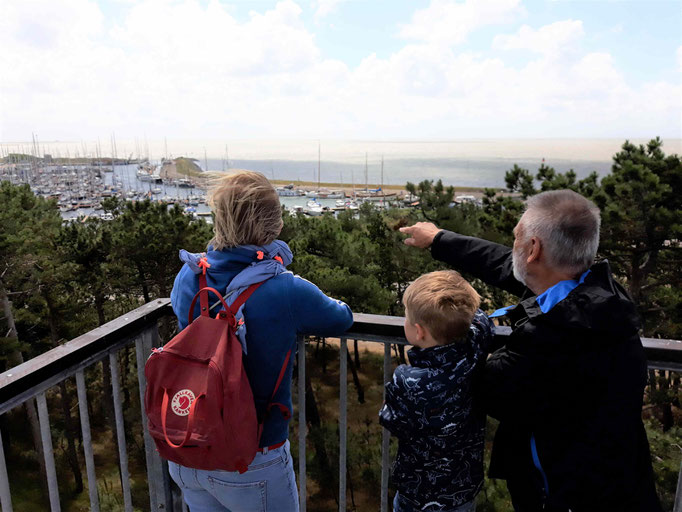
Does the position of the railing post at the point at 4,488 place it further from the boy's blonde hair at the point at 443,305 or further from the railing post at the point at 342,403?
the boy's blonde hair at the point at 443,305

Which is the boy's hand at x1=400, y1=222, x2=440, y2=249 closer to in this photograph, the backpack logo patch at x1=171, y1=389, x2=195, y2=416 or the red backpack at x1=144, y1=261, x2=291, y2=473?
the red backpack at x1=144, y1=261, x2=291, y2=473

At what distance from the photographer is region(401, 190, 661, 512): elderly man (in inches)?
47.1

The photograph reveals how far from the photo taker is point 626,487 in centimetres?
126

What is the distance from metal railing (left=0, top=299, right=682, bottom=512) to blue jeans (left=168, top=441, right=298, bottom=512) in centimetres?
17

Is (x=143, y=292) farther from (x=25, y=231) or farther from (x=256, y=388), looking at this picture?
(x=256, y=388)

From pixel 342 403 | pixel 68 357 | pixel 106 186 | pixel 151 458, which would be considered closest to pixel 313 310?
pixel 342 403

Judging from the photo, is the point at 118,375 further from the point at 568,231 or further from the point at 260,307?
the point at 568,231

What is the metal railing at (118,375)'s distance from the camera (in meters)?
1.38

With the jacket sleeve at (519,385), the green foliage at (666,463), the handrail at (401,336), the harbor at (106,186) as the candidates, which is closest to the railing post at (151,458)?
the handrail at (401,336)

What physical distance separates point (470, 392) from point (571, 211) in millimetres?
542

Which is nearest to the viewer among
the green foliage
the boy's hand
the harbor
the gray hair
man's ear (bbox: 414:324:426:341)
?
the gray hair

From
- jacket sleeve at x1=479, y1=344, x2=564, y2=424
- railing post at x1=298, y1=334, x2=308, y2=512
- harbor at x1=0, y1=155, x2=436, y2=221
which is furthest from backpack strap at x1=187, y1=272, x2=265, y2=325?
harbor at x1=0, y1=155, x2=436, y2=221

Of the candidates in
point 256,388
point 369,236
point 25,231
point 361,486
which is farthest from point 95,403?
point 256,388

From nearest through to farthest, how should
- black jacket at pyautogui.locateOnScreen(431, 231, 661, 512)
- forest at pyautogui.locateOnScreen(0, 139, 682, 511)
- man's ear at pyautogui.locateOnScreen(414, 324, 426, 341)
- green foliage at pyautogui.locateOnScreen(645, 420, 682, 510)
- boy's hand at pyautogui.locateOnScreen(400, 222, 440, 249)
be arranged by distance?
black jacket at pyautogui.locateOnScreen(431, 231, 661, 512)
man's ear at pyautogui.locateOnScreen(414, 324, 426, 341)
boy's hand at pyautogui.locateOnScreen(400, 222, 440, 249)
green foliage at pyautogui.locateOnScreen(645, 420, 682, 510)
forest at pyautogui.locateOnScreen(0, 139, 682, 511)
